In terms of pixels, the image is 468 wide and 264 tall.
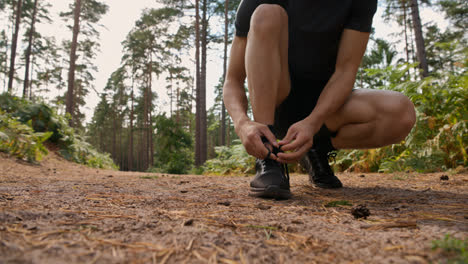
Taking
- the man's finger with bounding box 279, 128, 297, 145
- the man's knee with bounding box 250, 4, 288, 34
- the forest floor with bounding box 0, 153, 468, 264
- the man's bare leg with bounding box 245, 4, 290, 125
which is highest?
the man's knee with bounding box 250, 4, 288, 34

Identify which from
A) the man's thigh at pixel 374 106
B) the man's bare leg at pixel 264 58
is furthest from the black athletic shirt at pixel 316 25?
the man's thigh at pixel 374 106

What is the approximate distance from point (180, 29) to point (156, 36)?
8.64 meters

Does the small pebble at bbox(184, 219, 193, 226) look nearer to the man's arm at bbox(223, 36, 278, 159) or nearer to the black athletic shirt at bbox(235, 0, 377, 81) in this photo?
the man's arm at bbox(223, 36, 278, 159)

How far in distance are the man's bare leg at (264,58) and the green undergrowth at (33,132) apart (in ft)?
14.9

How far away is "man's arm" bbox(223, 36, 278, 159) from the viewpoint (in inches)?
54.5

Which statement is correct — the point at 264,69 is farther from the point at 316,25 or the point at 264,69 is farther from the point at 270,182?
the point at 270,182

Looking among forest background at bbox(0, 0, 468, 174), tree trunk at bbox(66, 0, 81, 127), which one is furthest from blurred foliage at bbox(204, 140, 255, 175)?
tree trunk at bbox(66, 0, 81, 127)

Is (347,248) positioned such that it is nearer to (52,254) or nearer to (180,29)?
(52,254)

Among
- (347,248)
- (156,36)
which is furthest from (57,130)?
(156,36)

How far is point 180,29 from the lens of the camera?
537 inches

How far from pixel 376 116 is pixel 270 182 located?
94cm

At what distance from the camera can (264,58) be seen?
61.5 inches

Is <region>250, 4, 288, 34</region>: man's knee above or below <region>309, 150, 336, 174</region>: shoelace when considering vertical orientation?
above

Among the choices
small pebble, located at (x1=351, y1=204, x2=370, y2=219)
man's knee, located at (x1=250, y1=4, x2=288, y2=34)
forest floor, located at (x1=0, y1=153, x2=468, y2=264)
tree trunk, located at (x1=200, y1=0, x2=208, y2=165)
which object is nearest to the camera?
forest floor, located at (x1=0, y1=153, x2=468, y2=264)
